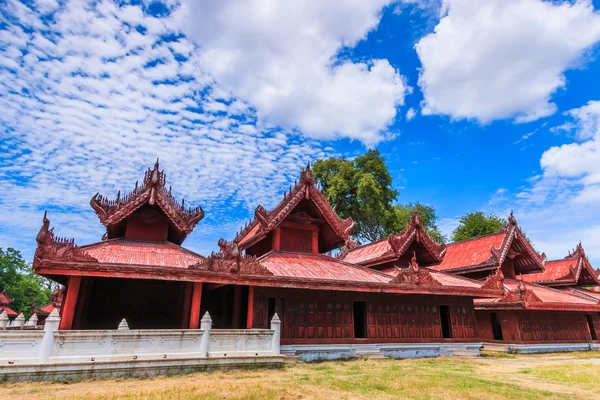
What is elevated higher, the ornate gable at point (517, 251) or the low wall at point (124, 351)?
the ornate gable at point (517, 251)

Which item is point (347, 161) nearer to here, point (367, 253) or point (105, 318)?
point (367, 253)

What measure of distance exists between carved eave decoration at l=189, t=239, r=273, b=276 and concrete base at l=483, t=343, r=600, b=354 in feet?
46.6

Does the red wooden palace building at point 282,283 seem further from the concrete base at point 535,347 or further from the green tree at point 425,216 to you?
the green tree at point 425,216

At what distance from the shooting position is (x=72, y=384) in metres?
8.68

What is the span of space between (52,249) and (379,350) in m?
11.9

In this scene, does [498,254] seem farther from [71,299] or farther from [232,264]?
[71,299]

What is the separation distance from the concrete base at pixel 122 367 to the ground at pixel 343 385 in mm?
278

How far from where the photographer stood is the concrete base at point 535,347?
732 inches

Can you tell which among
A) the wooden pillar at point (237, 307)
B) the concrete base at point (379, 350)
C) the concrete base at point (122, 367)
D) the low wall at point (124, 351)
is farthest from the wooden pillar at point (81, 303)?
the concrete base at point (379, 350)

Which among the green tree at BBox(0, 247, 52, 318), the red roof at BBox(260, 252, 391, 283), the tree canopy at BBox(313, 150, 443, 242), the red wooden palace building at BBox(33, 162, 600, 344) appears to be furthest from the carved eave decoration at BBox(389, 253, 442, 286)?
the green tree at BBox(0, 247, 52, 318)

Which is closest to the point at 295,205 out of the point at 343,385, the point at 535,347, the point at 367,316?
the point at 367,316

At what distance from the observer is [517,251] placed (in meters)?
23.1

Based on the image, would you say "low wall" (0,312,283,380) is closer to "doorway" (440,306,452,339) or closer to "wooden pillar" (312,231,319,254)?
"wooden pillar" (312,231,319,254)

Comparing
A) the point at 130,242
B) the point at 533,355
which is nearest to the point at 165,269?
the point at 130,242
